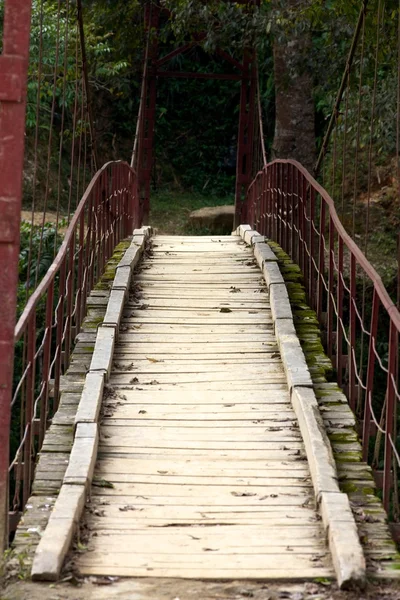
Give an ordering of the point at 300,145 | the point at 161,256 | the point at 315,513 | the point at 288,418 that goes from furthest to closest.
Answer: the point at 300,145 < the point at 161,256 < the point at 288,418 < the point at 315,513

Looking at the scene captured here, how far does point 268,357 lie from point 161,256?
259 cm

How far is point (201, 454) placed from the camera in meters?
4.52

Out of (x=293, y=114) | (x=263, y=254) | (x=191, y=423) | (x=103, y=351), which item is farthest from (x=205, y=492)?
(x=293, y=114)

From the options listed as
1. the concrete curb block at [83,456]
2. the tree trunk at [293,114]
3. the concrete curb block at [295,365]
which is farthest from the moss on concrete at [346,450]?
the tree trunk at [293,114]

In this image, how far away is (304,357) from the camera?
5375 mm

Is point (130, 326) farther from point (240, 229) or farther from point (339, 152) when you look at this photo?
point (339, 152)

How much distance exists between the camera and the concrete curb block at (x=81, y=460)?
3418mm

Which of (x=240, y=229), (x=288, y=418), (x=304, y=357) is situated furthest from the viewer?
(x=240, y=229)

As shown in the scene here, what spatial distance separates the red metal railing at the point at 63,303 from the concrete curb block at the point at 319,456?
3.90ft

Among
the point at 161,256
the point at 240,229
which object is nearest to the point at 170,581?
the point at 161,256

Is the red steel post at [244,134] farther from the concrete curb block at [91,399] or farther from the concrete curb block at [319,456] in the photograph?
the concrete curb block at [91,399]

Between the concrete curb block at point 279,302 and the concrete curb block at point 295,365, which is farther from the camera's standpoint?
the concrete curb block at point 279,302

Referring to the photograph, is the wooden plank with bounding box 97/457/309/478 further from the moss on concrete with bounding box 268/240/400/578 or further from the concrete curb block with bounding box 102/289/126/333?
the concrete curb block with bounding box 102/289/126/333

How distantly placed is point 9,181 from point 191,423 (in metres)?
1.66
